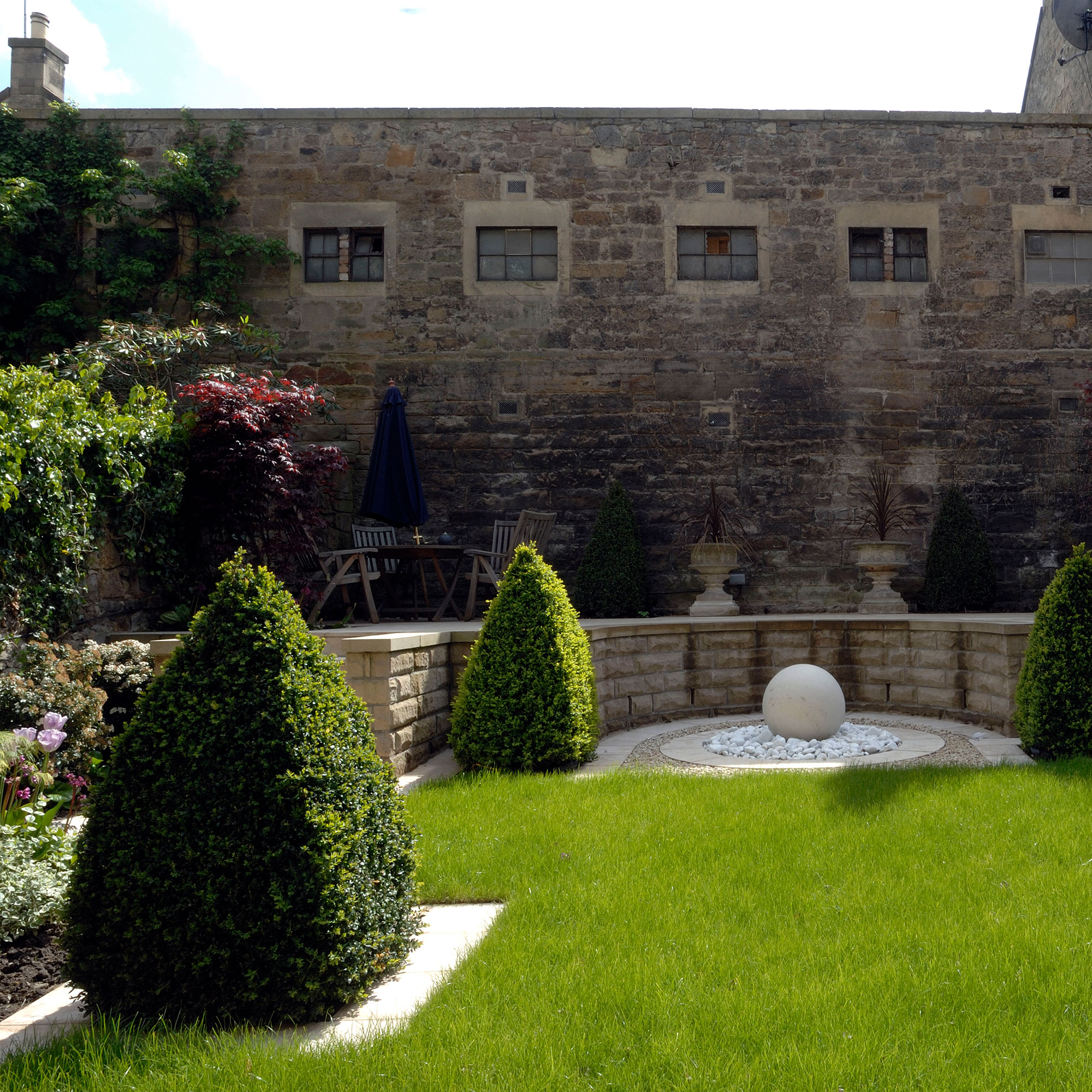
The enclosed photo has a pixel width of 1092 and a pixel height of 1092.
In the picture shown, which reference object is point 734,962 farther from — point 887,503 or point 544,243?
point 544,243

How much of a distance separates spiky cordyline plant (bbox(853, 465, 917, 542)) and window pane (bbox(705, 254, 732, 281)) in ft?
8.71

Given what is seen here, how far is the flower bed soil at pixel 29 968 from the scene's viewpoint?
2705 millimetres

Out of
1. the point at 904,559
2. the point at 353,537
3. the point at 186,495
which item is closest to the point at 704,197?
the point at 904,559

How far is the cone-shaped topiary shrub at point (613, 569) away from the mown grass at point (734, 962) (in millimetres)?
5077

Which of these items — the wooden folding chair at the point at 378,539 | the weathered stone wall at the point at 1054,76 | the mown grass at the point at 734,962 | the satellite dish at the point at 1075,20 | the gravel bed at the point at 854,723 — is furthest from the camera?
the weathered stone wall at the point at 1054,76

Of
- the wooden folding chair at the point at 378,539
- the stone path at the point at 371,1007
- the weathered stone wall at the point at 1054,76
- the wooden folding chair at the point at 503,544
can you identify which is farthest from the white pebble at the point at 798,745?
the weathered stone wall at the point at 1054,76

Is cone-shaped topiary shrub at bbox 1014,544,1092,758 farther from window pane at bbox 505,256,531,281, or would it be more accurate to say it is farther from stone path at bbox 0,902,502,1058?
window pane at bbox 505,256,531,281

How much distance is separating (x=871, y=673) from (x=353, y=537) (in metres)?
5.01

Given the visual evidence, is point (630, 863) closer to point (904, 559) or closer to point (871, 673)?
point (871, 673)

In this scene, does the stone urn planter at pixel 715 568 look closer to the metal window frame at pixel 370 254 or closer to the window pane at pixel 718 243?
the window pane at pixel 718 243

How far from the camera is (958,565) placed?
32.4ft

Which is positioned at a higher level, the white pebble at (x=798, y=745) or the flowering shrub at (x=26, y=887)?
the flowering shrub at (x=26, y=887)

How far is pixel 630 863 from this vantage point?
3.63m

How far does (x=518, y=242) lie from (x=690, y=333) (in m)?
2.13
